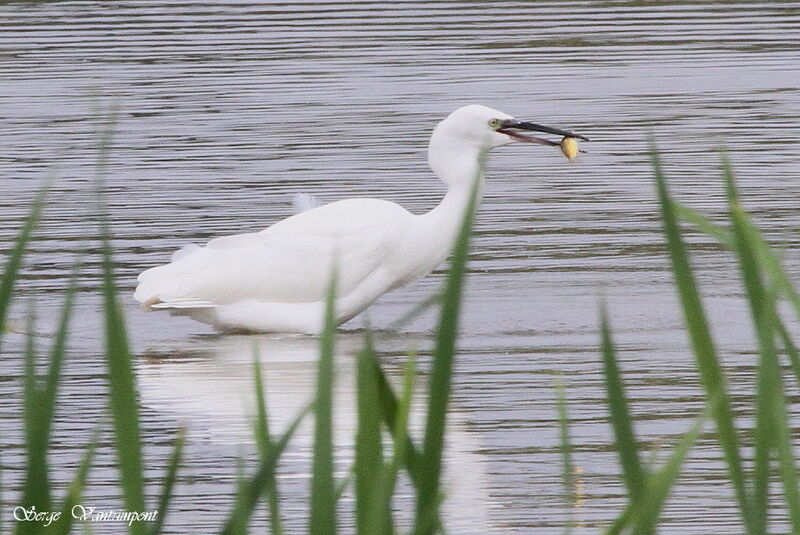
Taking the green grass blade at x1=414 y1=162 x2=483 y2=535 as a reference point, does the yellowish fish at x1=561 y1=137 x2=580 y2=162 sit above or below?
above

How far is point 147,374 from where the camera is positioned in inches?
270

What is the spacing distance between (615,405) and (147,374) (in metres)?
4.52

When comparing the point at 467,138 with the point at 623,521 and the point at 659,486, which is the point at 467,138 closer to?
the point at 623,521

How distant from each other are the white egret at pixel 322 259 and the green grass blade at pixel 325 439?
15.5 ft

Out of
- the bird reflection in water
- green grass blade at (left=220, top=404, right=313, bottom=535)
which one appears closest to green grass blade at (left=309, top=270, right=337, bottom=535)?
green grass blade at (left=220, top=404, right=313, bottom=535)

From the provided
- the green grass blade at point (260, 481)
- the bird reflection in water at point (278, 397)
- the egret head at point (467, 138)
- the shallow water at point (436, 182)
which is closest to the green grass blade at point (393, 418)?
the green grass blade at point (260, 481)

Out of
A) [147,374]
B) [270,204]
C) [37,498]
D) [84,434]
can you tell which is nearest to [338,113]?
[270,204]

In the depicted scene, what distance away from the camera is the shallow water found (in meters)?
5.70

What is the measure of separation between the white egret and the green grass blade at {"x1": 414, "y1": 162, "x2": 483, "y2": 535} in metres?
4.61

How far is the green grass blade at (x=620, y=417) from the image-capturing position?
8.23ft

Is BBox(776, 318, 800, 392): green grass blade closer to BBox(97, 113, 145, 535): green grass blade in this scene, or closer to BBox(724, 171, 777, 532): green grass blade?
BBox(724, 171, 777, 532): green grass blade

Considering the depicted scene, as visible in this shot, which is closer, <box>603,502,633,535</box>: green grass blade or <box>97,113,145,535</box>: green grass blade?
<box>97,113,145,535</box>: green grass blade

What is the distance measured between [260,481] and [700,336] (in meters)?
0.68

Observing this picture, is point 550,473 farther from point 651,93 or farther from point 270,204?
point 651,93
